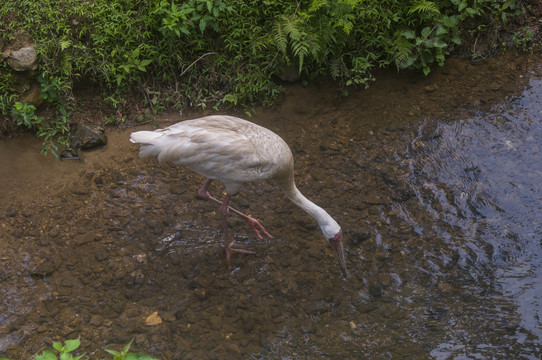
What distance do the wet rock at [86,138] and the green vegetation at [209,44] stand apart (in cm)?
15

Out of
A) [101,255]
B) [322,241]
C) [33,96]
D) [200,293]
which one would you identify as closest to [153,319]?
[200,293]

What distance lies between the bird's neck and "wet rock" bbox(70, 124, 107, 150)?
6.79ft

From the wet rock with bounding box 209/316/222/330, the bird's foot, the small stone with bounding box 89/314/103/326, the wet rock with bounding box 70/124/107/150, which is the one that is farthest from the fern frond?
the small stone with bounding box 89/314/103/326

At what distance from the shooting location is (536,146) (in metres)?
4.70

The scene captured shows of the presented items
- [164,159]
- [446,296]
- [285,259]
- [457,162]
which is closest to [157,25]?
[164,159]

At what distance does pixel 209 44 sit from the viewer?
5609 mm

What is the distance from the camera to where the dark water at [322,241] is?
11.9ft

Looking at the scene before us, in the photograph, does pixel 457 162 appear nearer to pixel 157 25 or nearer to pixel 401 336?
pixel 401 336

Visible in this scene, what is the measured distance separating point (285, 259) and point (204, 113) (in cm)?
208

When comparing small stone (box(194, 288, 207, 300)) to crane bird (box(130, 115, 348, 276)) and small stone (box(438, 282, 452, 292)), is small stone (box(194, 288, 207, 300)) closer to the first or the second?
crane bird (box(130, 115, 348, 276))

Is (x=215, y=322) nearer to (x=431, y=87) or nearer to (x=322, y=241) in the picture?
(x=322, y=241)

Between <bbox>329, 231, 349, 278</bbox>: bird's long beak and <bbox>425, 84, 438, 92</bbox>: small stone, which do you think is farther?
<bbox>425, 84, 438, 92</bbox>: small stone

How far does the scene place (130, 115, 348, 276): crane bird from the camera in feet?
13.6

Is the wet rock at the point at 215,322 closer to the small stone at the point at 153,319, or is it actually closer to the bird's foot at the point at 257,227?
the small stone at the point at 153,319
